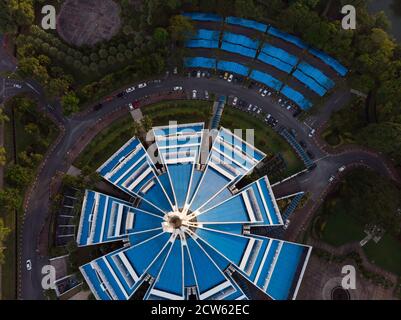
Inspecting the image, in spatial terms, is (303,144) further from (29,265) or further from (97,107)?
(29,265)

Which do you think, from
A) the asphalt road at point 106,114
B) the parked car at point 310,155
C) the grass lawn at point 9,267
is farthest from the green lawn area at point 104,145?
the parked car at point 310,155

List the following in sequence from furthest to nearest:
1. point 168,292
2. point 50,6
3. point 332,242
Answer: point 50,6
point 332,242
point 168,292

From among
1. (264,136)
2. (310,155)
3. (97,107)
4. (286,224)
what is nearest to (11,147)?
(97,107)

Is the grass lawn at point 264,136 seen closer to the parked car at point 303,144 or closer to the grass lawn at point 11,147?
the parked car at point 303,144

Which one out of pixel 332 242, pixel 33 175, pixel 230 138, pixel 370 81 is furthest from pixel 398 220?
Answer: pixel 33 175

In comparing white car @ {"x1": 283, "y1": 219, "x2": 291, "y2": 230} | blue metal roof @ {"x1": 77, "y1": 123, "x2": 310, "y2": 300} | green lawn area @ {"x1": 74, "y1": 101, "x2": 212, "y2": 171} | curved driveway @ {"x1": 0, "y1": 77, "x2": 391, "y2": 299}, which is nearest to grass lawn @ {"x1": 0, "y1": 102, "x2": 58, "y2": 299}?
curved driveway @ {"x1": 0, "y1": 77, "x2": 391, "y2": 299}

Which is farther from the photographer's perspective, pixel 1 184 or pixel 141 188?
pixel 1 184

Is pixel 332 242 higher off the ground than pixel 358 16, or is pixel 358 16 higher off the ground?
pixel 358 16

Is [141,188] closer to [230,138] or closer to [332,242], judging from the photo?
[230,138]
